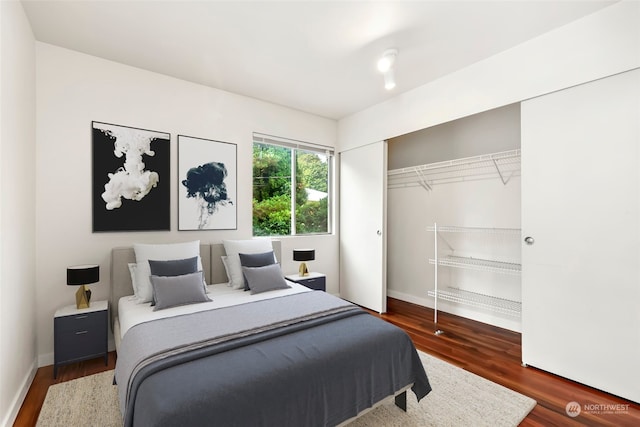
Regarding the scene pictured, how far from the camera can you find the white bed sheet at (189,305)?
88.2 inches

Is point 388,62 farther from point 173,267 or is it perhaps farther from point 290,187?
point 173,267

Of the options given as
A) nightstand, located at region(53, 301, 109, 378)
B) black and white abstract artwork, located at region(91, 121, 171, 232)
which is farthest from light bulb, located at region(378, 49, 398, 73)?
nightstand, located at region(53, 301, 109, 378)

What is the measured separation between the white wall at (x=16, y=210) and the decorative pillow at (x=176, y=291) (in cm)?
84

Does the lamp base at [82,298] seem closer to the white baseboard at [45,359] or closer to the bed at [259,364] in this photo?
the bed at [259,364]

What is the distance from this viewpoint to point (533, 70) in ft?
8.46

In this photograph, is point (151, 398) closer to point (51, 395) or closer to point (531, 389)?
point (51, 395)

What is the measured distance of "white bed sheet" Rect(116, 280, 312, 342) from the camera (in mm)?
2240

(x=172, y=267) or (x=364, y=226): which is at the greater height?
(x=364, y=226)

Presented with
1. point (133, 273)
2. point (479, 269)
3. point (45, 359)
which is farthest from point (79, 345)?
point (479, 269)

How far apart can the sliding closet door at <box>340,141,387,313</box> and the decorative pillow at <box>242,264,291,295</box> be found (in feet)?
5.15

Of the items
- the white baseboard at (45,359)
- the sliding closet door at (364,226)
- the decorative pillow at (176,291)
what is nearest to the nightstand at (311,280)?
the sliding closet door at (364,226)

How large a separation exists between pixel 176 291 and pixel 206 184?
55.9 inches

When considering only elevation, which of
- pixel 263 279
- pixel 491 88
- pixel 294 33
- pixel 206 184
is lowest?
pixel 263 279

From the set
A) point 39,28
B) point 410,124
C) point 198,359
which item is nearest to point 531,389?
point 198,359
